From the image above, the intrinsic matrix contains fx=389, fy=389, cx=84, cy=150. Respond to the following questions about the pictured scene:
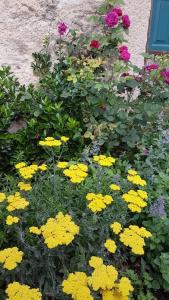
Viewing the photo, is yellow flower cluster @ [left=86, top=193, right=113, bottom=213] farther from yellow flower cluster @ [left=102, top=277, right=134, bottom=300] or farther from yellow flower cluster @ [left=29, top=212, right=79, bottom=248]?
yellow flower cluster @ [left=102, top=277, right=134, bottom=300]

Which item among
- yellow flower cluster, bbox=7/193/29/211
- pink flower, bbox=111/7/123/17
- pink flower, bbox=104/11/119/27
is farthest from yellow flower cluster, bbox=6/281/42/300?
pink flower, bbox=111/7/123/17

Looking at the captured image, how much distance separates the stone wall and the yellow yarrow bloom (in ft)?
8.61

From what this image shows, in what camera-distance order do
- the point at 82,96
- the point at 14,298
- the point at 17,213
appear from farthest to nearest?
the point at 82,96
the point at 17,213
the point at 14,298

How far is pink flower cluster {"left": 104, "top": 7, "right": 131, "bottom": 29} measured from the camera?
12.6ft

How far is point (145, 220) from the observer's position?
9.00 feet

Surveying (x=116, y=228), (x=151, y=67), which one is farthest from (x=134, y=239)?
(x=151, y=67)

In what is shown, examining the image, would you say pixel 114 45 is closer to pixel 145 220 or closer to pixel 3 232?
pixel 145 220

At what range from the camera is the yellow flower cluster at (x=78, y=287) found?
168 cm

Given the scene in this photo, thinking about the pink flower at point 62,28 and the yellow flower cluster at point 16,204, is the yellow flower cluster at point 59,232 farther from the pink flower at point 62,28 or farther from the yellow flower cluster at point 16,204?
the pink flower at point 62,28

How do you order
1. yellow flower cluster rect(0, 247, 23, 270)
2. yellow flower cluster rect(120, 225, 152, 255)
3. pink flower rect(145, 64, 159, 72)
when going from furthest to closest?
pink flower rect(145, 64, 159, 72), yellow flower cluster rect(120, 225, 152, 255), yellow flower cluster rect(0, 247, 23, 270)

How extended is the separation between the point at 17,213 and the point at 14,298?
692mm

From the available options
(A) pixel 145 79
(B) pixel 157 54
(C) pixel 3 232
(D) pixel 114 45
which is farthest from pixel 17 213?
(B) pixel 157 54

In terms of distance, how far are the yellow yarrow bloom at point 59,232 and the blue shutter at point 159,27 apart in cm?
323

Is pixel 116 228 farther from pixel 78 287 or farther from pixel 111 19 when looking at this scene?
Answer: pixel 111 19
